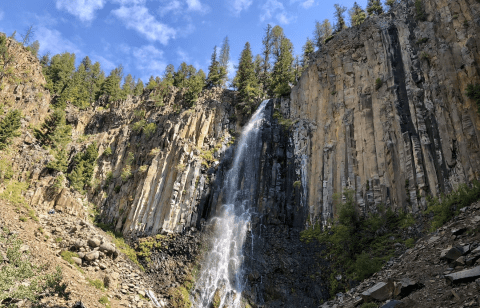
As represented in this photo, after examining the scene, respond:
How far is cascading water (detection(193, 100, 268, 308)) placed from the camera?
24.5 meters

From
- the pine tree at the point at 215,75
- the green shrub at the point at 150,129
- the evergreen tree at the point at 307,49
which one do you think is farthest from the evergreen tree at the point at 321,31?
the green shrub at the point at 150,129

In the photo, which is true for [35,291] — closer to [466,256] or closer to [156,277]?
[156,277]

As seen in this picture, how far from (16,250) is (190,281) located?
13563 mm

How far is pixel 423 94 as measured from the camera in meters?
24.3

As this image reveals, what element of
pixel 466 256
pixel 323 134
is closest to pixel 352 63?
pixel 323 134

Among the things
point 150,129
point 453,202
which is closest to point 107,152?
point 150,129

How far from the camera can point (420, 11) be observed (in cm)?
2833

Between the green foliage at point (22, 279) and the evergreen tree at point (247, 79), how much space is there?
3172 cm

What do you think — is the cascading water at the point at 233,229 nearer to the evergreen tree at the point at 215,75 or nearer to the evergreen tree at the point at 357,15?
the evergreen tree at the point at 215,75

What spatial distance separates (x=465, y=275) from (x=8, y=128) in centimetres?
3447

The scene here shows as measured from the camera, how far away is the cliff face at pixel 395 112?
2117cm

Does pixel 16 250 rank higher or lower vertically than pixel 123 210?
lower

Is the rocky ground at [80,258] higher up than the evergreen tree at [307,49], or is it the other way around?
the evergreen tree at [307,49]

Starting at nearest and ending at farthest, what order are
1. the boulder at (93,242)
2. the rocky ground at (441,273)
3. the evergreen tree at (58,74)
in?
the rocky ground at (441,273)
the boulder at (93,242)
the evergreen tree at (58,74)
